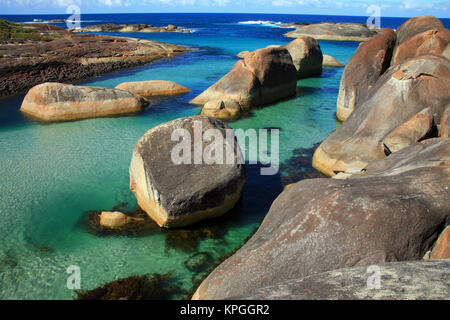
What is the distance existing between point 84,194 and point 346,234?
6.75m

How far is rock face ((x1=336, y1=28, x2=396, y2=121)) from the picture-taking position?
13.7 m

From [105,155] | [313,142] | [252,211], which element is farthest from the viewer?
[313,142]

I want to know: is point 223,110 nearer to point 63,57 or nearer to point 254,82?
point 254,82

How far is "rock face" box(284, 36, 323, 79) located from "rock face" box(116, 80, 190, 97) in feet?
26.3

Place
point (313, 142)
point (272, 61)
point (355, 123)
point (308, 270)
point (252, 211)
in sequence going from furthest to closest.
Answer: point (272, 61), point (313, 142), point (355, 123), point (252, 211), point (308, 270)

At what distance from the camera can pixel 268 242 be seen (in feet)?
17.7

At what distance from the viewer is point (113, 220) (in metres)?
7.79

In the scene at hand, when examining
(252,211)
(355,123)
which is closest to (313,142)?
(355,123)

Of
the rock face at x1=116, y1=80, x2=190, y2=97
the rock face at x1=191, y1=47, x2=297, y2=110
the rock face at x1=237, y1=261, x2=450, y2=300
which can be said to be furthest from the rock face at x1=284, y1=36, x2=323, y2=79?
the rock face at x1=237, y1=261, x2=450, y2=300

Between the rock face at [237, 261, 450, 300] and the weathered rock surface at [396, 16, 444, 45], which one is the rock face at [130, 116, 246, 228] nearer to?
the rock face at [237, 261, 450, 300]

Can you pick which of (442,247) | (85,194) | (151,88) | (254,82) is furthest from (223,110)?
(442,247)

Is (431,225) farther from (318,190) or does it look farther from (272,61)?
(272,61)

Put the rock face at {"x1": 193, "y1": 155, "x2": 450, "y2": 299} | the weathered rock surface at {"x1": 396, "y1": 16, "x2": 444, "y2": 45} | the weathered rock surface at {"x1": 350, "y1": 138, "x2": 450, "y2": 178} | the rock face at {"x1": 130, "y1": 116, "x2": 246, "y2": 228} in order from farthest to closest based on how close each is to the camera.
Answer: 1. the weathered rock surface at {"x1": 396, "y1": 16, "x2": 444, "y2": 45}
2. the rock face at {"x1": 130, "y1": 116, "x2": 246, "y2": 228}
3. the weathered rock surface at {"x1": 350, "y1": 138, "x2": 450, "y2": 178}
4. the rock face at {"x1": 193, "y1": 155, "x2": 450, "y2": 299}
